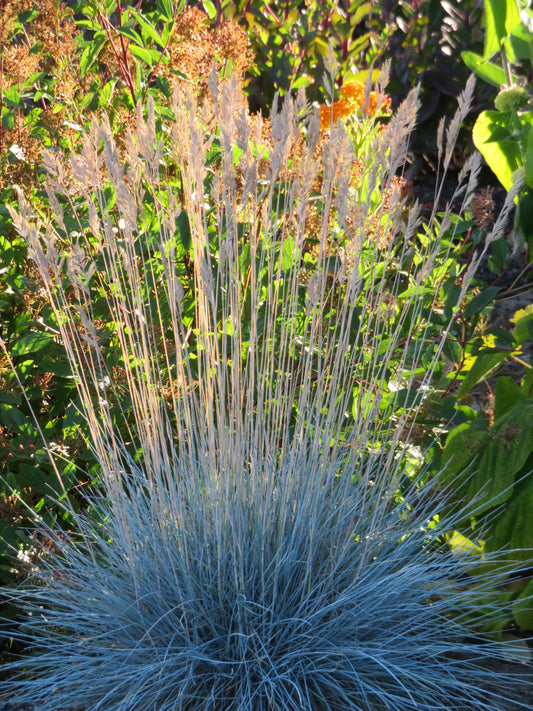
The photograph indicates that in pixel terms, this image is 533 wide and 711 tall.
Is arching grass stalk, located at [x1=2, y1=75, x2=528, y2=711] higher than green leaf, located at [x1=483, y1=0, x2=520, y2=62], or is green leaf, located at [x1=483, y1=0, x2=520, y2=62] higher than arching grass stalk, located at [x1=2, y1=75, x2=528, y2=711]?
green leaf, located at [x1=483, y1=0, x2=520, y2=62]

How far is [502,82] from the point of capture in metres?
2.01

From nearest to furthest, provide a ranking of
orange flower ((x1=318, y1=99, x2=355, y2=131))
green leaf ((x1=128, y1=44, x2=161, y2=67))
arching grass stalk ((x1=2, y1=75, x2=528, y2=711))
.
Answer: arching grass stalk ((x1=2, y1=75, x2=528, y2=711)), green leaf ((x1=128, y1=44, x2=161, y2=67)), orange flower ((x1=318, y1=99, x2=355, y2=131))

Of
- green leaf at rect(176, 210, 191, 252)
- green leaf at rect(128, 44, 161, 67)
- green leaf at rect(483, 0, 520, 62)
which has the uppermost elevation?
green leaf at rect(483, 0, 520, 62)

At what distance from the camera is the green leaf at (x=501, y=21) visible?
1917 millimetres

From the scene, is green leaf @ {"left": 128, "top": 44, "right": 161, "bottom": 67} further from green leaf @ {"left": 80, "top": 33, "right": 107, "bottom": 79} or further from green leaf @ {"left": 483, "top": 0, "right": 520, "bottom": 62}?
green leaf @ {"left": 483, "top": 0, "right": 520, "bottom": 62}

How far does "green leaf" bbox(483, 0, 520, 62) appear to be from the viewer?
75.5 inches

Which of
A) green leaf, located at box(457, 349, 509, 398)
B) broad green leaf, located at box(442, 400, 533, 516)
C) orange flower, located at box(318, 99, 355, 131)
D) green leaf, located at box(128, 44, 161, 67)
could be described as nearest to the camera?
broad green leaf, located at box(442, 400, 533, 516)

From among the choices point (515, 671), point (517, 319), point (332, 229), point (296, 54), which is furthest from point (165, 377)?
point (296, 54)

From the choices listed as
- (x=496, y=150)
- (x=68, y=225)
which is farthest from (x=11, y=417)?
(x=496, y=150)

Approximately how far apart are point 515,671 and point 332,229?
120 cm

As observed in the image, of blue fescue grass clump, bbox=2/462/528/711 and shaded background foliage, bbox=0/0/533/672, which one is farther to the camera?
shaded background foliage, bbox=0/0/533/672

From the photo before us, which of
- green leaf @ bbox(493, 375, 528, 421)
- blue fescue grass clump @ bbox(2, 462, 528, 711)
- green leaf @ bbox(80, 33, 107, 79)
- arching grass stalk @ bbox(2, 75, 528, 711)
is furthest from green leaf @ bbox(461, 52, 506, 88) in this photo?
blue fescue grass clump @ bbox(2, 462, 528, 711)

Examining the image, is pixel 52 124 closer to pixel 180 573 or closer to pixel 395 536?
pixel 180 573

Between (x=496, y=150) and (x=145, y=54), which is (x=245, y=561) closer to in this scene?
(x=496, y=150)
